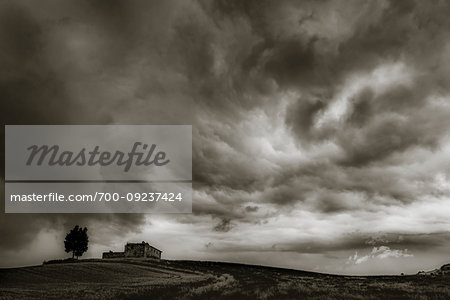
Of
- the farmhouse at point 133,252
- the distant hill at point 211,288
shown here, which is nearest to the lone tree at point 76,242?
the farmhouse at point 133,252

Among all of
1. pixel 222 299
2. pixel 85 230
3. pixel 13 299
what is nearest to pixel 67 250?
pixel 85 230

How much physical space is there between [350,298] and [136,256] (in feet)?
397

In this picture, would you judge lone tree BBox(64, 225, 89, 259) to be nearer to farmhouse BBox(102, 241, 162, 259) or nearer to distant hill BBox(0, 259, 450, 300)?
farmhouse BBox(102, 241, 162, 259)

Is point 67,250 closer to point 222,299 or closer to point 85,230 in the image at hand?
point 85,230

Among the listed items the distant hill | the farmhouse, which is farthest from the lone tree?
the distant hill

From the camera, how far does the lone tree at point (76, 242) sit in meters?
127

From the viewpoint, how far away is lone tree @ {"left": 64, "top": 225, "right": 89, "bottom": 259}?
127m

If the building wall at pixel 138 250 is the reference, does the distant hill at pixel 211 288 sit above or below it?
above

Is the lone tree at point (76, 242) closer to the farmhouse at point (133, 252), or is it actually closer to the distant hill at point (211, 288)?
the farmhouse at point (133, 252)

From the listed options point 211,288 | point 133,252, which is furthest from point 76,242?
point 211,288

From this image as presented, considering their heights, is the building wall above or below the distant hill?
below

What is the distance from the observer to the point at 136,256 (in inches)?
5359

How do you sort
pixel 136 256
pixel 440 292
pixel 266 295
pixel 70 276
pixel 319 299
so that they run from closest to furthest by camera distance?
1. pixel 319 299
2. pixel 266 295
3. pixel 440 292
4. pixel 70 276
5. pixel 136 256

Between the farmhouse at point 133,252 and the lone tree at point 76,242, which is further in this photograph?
the farmhouse at point 133,252
